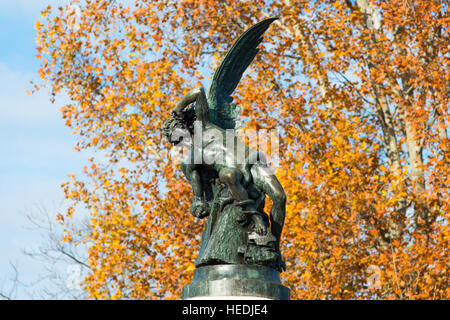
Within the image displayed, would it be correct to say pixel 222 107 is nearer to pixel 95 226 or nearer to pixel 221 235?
pixel 221 235

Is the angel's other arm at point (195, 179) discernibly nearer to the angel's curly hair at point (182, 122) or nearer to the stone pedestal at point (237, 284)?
the angel's curly hair at point (182, 122)

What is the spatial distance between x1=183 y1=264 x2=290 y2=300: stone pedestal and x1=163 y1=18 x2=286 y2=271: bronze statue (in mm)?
98

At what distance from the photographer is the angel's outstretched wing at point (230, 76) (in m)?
6.56

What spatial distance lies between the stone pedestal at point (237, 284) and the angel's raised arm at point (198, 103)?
4.93ft

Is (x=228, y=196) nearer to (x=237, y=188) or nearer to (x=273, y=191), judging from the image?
(x=237, y=188)

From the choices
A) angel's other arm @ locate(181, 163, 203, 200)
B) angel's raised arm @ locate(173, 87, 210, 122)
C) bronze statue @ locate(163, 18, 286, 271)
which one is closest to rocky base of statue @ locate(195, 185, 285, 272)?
bronze statue @ locate(163, 18, 286, 271)

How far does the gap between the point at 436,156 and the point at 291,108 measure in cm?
351

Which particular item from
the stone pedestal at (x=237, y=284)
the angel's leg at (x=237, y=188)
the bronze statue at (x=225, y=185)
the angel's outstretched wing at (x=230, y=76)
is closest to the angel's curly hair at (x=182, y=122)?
the bronze statue at (x=225, y=185)

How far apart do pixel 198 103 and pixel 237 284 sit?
182 cm

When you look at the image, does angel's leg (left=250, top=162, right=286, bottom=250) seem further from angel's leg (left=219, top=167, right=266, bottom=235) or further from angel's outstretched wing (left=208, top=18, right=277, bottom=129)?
angel's outstretched wing (left=208, top=18, right=277, bottom=129)

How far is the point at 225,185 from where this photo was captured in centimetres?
598

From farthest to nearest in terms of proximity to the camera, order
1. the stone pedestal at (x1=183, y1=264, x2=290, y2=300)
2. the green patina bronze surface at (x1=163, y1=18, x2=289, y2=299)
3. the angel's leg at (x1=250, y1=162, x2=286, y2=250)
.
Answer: the angel's leg at (x1=250, y1=162, x2=286, y2=250) < the green patina bronze surface at (x1=163, y1=18, x2=289, y2=299) < the stone pedestal at (x1=183, y1=264, x2=290, y2=300)

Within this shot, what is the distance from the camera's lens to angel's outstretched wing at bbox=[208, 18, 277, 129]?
21.5 feet
